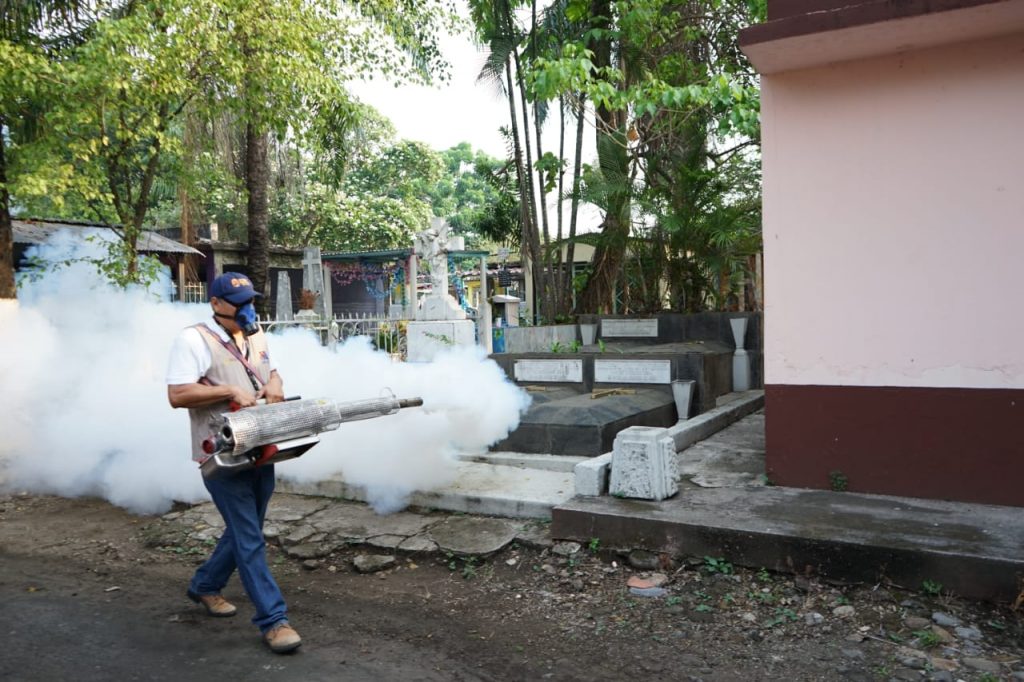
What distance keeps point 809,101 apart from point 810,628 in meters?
3.89

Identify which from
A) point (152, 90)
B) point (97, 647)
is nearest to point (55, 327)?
point (152, 90)

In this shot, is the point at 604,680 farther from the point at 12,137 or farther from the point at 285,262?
the point at 285,262

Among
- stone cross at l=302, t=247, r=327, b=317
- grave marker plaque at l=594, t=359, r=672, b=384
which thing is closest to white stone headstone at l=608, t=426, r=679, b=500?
grave marker plaque at l=594, t=359, r=672, b=384

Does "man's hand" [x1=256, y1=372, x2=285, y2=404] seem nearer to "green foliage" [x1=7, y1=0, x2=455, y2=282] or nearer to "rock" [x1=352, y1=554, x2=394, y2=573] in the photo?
"rock" [x1=352, y1=554, x2=394, y2=573]

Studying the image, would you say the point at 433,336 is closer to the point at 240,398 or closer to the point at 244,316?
the point at 244,316

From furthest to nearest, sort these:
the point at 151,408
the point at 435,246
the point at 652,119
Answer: the point at 652,119 → the point at 435,246 → the point at 151,408

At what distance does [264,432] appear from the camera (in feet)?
12.0

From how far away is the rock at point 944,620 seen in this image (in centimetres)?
390

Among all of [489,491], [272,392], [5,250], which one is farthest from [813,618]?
[5,250]

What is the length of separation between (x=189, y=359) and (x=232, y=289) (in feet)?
1.41

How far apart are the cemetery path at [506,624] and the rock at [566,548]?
33 mm

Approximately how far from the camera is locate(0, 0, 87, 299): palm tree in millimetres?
9023

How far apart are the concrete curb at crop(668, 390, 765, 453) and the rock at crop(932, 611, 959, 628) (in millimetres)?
2609

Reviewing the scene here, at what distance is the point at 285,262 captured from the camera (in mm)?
25172
